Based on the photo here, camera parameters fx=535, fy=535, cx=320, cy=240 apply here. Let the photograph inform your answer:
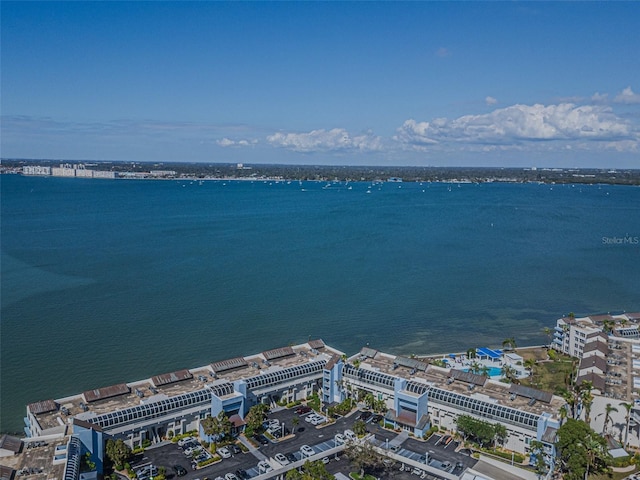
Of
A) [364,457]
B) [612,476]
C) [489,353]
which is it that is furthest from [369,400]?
[489,353]

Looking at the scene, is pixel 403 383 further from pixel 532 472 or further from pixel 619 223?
pixel 619 223

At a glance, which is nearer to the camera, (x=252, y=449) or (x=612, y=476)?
(x=612, y=476)

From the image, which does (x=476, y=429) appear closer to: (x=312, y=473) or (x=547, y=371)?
(x=312, y=473)

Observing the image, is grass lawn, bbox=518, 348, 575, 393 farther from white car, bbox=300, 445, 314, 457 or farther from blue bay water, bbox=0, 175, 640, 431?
white car, bbox=300, 445, 314, 457

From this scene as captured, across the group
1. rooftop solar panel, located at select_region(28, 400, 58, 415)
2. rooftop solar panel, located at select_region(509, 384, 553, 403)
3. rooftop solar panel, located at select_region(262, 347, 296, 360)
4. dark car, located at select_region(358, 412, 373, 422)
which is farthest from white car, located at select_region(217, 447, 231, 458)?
rooftop solar panel, located at select_region(509, 384, 553, 403)

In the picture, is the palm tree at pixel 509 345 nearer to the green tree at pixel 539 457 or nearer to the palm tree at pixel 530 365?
the palm tree at pixel 530 365

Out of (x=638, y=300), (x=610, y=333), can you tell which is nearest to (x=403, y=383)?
(x=610, y=333)

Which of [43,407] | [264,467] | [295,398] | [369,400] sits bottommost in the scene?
[264,467]
